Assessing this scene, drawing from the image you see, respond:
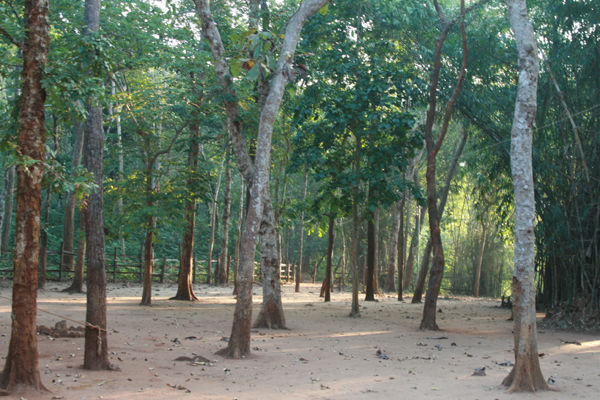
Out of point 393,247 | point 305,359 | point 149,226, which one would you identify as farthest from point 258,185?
point 393,247

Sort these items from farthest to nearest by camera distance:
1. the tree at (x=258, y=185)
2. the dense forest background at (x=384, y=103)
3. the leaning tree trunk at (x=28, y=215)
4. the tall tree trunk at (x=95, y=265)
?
the dense forest background at (x=384, y=103), the tree at (x=258, y=185), the tall tree trunk at (x=95, y=265), the leaning tree trunk at (x=28, y=215)

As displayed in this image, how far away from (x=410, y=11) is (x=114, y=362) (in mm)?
10080

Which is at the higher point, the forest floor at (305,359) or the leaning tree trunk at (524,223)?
the leaning tree trunk at (524,223)

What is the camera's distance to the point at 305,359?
8.03 meters

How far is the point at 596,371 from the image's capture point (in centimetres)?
759

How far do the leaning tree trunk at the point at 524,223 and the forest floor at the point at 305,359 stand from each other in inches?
10.7

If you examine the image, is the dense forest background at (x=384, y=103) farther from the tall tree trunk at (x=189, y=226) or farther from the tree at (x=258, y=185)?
the tree at (x=258, y=185)

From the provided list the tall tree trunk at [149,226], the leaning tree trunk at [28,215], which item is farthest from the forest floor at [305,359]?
the tall tree trunk at [149,226]

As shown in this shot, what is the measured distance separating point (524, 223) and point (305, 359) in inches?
141

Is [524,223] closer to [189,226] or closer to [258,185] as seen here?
[258,185]

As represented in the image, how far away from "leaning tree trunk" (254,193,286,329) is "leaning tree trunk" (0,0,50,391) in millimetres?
5627

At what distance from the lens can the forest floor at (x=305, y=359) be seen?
237 inches

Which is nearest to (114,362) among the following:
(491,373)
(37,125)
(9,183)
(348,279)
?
(37,125)

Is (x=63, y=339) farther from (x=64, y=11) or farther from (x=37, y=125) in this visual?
(x=64, y=11)
